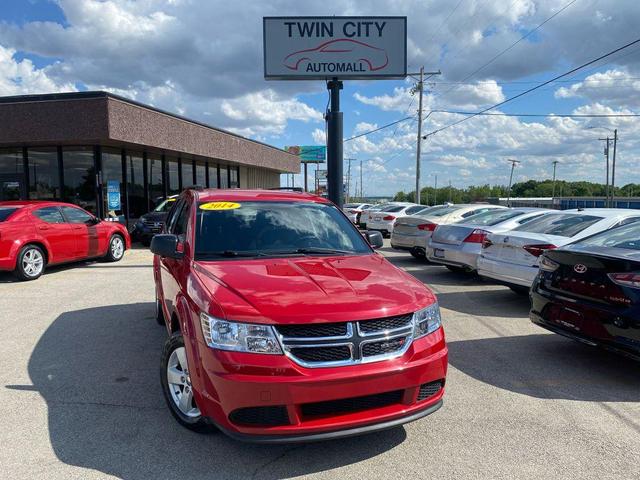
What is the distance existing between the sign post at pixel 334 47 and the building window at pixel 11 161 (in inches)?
366

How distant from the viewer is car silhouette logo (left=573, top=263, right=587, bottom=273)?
16.0 ft

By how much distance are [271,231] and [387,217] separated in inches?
634

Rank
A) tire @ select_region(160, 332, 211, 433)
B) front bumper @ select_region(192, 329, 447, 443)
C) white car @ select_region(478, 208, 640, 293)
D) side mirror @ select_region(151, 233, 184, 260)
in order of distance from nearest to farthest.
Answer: front bumper @ select_region(192, 329, 447, 443), tire @ select_region(160, 332, 211, 433), side mirror @ select_region(151, 233, 184, 260), white car @ select_region(478, 208, 640, 293)

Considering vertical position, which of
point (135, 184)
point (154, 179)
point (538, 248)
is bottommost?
point (538, 248)

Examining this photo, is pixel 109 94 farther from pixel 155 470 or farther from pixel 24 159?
pixel 155 470

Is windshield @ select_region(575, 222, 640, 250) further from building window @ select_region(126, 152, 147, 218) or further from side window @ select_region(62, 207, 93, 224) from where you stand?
building window @ select_region(126, 152, 147, 218)

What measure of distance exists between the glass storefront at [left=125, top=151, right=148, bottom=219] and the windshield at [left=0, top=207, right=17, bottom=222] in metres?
9.19

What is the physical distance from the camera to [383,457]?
3285mm

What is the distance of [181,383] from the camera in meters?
3.66

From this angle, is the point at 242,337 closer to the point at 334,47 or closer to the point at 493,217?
the point at 493,217

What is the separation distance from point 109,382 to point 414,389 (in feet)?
9.55

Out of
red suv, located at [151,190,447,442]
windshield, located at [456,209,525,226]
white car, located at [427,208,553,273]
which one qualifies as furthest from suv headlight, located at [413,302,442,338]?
windshield, located at [456,209,525,226]

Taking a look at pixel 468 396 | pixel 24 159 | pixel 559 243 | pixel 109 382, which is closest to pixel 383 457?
pixel 468 396

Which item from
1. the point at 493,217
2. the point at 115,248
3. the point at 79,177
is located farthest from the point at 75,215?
the point at 493,217
